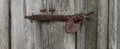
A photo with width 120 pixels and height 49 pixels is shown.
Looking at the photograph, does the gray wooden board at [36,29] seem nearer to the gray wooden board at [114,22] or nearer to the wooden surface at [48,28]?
the wooden surface at [48,28]

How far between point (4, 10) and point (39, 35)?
0.19 metres

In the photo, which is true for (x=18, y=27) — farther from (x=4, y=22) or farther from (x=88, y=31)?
(x=88, y=31)

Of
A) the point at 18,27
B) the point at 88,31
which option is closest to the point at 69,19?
the point at 88,31

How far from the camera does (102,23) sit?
43.9 inches

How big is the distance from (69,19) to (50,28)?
0.10m

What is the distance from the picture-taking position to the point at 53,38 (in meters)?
1.22

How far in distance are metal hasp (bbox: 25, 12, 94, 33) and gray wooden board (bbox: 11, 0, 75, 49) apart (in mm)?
22

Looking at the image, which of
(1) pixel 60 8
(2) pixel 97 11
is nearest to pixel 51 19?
(1) pixel 60 8

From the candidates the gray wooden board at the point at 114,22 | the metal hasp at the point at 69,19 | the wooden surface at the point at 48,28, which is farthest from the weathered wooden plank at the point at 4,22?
the gray wooden board at the point at 114,22

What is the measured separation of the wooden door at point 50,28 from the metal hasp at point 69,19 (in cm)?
2

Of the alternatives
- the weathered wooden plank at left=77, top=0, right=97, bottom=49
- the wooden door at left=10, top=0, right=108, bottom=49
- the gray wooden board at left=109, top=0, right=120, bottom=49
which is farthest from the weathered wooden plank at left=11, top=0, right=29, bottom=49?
the gray wooden board at left=109, top=0, right=120, bottom=49

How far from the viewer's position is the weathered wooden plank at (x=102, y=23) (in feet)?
3.62

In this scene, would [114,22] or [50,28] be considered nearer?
[114,22]

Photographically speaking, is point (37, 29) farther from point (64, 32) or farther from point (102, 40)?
point (102, 40)
